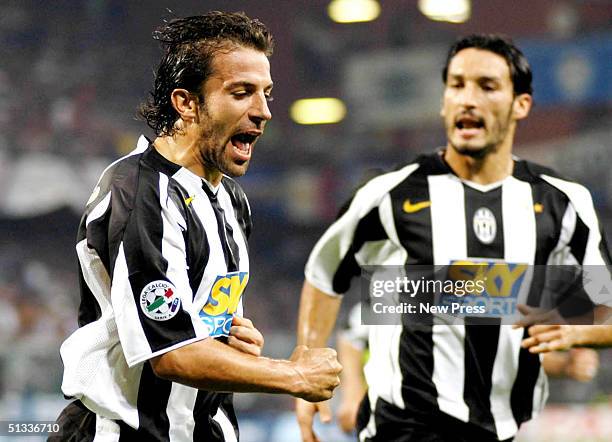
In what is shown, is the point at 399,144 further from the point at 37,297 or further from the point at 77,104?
the point at 37,297

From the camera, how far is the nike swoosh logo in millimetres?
3586

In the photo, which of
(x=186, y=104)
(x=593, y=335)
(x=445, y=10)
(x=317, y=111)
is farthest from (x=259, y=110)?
(x=445, y=10)

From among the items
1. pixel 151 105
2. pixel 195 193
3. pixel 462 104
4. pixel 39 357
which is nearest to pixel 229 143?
pixel 195 193

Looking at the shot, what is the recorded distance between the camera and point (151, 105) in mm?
2594

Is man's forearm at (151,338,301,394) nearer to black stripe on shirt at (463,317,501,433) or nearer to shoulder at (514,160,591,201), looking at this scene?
black stripe on shirt at (463,317,501,433)

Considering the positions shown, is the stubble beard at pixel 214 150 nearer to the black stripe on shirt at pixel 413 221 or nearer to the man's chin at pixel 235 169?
the man's chin at pixel 235 169

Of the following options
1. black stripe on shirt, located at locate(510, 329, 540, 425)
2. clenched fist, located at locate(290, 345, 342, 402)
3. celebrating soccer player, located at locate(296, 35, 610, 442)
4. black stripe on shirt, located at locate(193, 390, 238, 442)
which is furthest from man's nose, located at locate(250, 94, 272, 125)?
black stripe on shirt, located at locate(510, 329, 540, 425)

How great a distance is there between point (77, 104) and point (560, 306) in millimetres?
7386

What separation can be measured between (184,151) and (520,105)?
1820 mm

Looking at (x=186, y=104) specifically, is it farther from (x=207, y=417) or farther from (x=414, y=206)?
(x=414, y=206)

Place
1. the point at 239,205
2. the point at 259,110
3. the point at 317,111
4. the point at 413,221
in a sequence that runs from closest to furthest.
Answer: the point at 259,110 < the point at 239,205 < the point at 413,221 < the point at 317,111

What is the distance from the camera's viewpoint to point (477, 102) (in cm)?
365

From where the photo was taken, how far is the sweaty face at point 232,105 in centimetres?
238

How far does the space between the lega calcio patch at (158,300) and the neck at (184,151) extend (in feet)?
1.23
